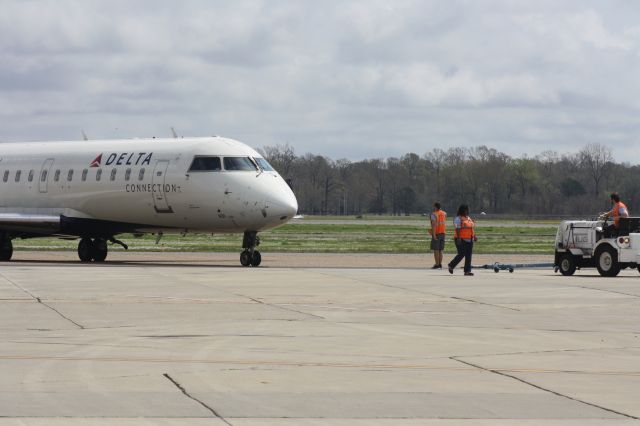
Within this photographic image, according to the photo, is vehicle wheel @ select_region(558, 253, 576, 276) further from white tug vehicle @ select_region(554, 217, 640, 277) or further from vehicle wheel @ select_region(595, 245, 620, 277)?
vehicle wheel @ select_region(595, 245, 620, 277)

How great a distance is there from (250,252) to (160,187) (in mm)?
3167

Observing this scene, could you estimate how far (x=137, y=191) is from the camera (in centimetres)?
3450

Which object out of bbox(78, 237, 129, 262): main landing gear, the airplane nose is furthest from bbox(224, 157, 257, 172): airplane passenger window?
bbox(78, 237, 129, 262): main landing gear

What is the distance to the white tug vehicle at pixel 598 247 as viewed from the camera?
2803cm

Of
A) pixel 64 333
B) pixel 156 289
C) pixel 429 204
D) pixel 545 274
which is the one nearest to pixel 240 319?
pixel 64 333

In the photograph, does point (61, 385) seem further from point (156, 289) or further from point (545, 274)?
point (545, 274)

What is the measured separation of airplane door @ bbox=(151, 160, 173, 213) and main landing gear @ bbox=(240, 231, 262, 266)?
2.41 meters

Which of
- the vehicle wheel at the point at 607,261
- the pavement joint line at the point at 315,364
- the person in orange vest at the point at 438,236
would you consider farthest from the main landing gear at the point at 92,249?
the pavement joint line at the point at 315,364

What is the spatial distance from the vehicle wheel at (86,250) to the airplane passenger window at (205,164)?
5641 mm

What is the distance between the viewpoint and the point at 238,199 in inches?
1287

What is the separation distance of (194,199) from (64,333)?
60.5 ft

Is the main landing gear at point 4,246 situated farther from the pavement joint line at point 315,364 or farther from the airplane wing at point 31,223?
the pavement joint line at point 315,364

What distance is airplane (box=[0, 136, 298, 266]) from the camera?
108ft

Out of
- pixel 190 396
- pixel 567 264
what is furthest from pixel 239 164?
pixel 190 396
